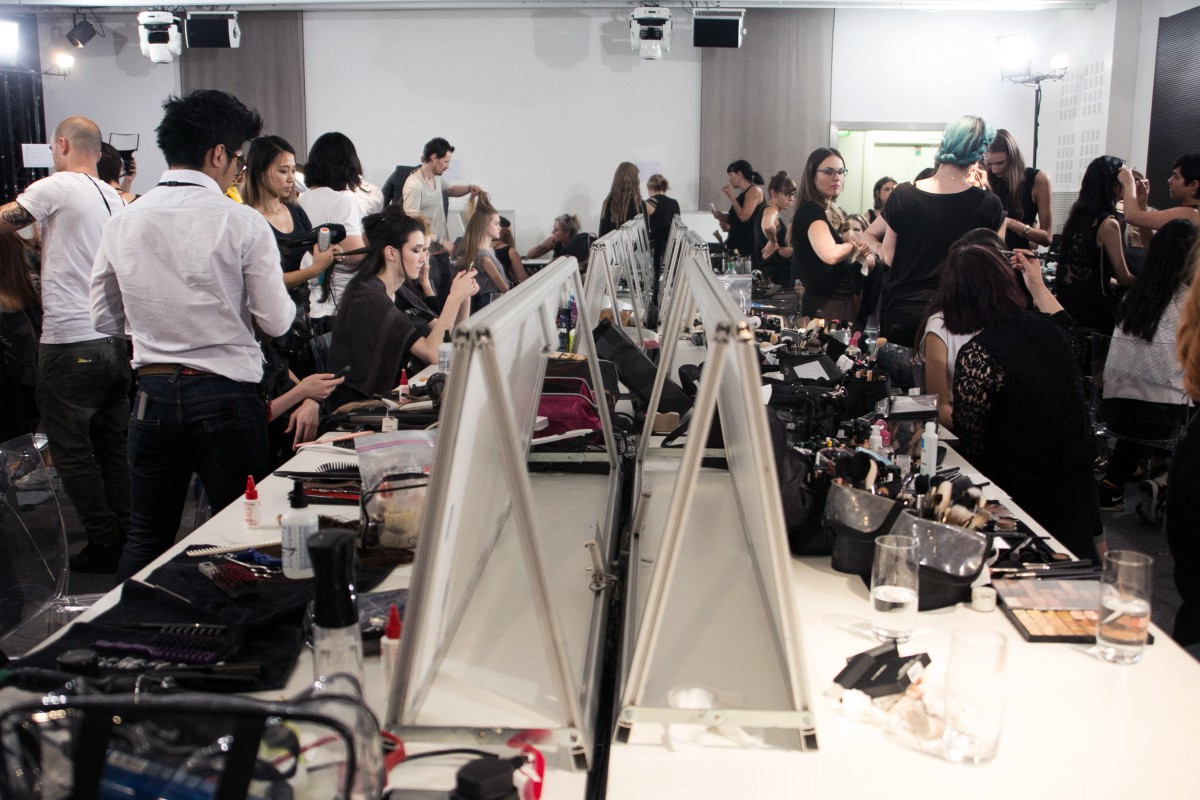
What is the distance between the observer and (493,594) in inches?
65.7

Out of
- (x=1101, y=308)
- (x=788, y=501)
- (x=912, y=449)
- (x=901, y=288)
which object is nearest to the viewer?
(x=788, y=501)

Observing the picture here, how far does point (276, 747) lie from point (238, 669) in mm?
636

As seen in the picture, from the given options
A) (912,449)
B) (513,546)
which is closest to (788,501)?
(513,546)

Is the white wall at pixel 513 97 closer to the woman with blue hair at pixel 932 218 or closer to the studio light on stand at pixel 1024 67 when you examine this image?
the studio light on stand at pixel 1024 67

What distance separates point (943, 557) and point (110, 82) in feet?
38.0

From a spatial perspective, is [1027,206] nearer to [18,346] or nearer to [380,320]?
[380,320]

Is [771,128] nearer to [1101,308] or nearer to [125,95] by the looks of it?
[1101,308]

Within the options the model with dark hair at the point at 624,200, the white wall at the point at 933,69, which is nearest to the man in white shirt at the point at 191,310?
the model with dark hair at the point at 624,200

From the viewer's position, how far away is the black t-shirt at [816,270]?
5062mm

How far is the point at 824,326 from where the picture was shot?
4574 millimetres

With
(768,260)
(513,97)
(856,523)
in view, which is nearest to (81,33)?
(513,97)

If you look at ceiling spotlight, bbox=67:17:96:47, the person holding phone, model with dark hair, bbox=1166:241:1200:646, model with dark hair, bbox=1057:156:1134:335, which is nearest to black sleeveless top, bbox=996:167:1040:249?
model with dark hair, bbox=1057:156:1134:335

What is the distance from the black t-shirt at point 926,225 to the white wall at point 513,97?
6888mm

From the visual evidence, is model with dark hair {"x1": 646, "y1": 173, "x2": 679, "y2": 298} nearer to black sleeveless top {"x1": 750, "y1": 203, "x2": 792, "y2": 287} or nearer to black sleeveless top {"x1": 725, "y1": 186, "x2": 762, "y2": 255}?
black sleeveless top {"x1": 725, "y1": 186, "x2": 762, "y2": 255}
